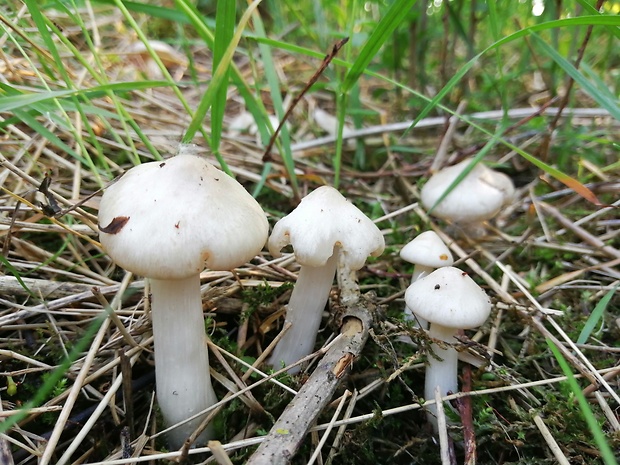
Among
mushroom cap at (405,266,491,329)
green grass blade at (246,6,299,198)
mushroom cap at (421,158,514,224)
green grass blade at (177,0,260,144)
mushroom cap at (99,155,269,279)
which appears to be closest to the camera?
mushroom cap at (99,155,269,279)

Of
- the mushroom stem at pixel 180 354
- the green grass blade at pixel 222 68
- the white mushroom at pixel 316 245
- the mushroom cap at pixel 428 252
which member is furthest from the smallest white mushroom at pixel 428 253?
the green grass blade at pixel 222 68

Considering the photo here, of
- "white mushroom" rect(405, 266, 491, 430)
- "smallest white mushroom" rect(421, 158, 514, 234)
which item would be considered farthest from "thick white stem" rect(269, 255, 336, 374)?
"smallest white mushroom" rect(421, 158, 514, 234)

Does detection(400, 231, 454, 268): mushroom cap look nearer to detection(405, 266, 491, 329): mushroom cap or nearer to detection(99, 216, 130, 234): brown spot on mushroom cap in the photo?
detection(405, 266, 491, 329): mushroom cap

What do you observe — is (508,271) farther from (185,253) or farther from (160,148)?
(160,148)

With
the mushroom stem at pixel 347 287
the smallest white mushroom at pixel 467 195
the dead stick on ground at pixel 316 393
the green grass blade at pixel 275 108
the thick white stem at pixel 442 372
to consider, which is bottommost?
the thick white stem at pixel 442 372

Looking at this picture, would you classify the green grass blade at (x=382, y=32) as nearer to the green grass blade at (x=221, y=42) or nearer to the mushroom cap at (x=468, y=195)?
the green grass blade at (x=221, y=42)

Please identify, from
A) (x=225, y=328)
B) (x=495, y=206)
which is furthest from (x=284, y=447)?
(x=495, y=206)

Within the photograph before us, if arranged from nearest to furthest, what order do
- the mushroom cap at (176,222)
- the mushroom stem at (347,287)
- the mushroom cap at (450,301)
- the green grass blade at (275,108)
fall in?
1. the mushroom cap at (176,222)
2. the mushroom cap at (450,301)
3. the mushroom stem at (347,287)
4. the green grass blade at (275,108)

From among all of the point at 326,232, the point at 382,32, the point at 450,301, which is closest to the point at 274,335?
the point at 326,232
